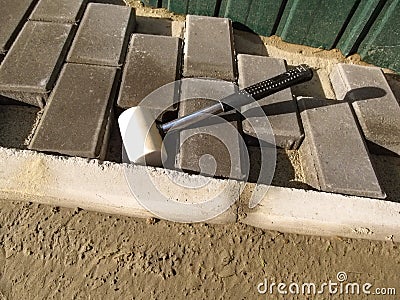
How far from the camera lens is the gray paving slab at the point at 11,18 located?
2.23 metres

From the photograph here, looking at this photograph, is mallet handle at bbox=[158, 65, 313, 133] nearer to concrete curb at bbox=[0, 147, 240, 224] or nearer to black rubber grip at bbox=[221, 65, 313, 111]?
black rubber grip at bbox=[221, 65, 313, 111]

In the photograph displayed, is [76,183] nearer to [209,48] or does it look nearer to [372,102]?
[209,48]

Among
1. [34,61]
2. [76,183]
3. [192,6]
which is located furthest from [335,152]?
[34,61]

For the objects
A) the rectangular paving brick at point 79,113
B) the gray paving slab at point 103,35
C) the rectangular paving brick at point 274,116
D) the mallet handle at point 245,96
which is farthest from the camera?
the gray paving slab at point 103,35

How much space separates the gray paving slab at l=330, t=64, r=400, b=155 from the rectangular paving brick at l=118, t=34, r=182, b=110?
0.95m

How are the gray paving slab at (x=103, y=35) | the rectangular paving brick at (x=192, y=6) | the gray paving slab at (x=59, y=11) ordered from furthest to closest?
1. the rectangular paving brick at (x=192, y=6)
2. the gray paving slab at (x=59, y=11)
3. the gray paving slab at (x=103, y=35)

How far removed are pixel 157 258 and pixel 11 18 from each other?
1640 millimetres

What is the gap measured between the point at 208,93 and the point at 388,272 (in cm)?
115

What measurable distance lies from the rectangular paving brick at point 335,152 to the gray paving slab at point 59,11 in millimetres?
1388

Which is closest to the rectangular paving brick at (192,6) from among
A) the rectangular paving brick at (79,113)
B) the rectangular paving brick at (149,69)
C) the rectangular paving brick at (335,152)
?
the rectangular paving brick at (149,69)

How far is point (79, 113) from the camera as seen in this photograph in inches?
76.0

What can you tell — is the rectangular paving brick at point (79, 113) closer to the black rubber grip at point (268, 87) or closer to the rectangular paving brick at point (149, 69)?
the rectangular paving brick at point (149, 69)

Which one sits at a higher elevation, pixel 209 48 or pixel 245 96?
pixel 245 96

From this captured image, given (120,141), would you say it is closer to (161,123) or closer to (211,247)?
(161,123)
